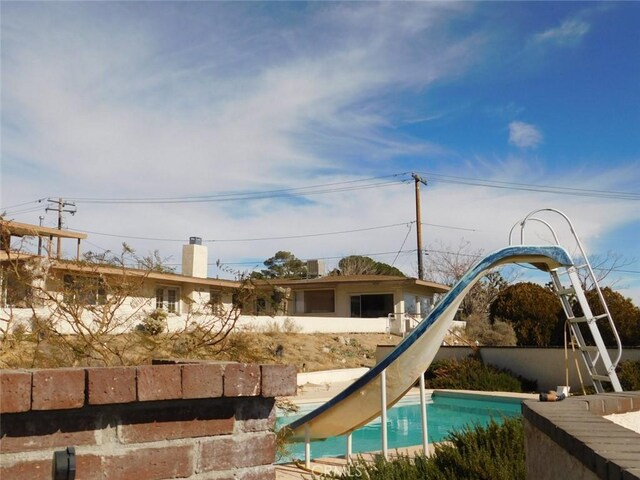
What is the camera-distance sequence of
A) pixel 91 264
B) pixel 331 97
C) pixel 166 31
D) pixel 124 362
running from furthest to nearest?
pixel 331 97 → pixel 166 31 → pixel 91 264 → pixel 124 362

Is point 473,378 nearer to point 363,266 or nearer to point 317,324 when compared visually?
point 317,324

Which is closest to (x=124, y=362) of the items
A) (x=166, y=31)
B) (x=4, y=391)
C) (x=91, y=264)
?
(x=91, y=264)

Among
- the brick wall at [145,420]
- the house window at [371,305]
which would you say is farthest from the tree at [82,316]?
the house window at [371,305]

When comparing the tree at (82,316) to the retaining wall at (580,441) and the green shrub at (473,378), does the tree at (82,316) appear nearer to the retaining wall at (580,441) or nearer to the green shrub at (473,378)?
the retaining wall at (580,441)

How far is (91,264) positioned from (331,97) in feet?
39.4

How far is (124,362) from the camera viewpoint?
15.1 feet

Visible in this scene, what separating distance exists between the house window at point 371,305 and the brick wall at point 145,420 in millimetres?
34468

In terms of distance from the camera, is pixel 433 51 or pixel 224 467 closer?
pixel 224 467

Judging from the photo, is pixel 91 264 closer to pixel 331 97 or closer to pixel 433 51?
pixel 433 51

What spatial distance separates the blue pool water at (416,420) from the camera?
1241 cm

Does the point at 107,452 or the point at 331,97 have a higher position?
the point at 331,97

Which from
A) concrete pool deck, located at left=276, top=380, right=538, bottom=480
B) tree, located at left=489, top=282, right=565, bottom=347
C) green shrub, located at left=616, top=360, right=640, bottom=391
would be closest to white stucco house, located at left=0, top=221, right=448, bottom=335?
concrete pool deck, located at left=276, top=380, right=538, bottom=480

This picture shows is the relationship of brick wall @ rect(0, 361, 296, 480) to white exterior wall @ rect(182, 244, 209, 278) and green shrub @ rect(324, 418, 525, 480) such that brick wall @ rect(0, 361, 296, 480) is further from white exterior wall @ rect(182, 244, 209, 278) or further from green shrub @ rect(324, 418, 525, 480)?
white exterior wall @ rect(182, 244, 209, 278)

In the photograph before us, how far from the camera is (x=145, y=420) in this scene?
213 centimetres
